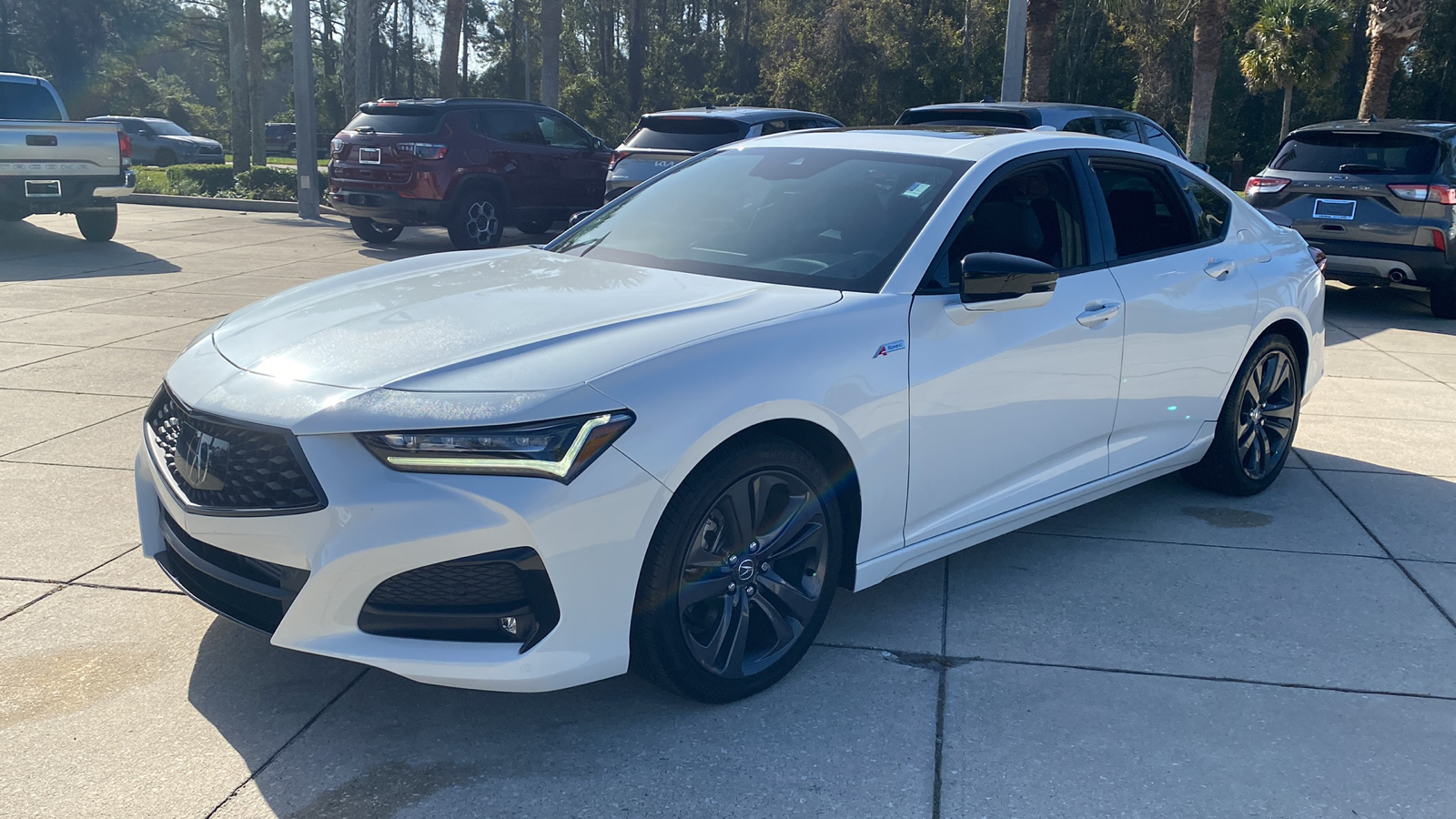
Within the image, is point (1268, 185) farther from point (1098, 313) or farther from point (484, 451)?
point (484, 451)

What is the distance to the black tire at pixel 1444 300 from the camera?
10.9 metres

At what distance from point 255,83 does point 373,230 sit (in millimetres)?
16114

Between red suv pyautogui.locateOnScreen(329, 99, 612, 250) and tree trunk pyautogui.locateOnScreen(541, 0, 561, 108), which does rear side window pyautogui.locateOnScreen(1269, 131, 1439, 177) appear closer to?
red suv pyautogui.locateOnScreen(329, 99, 612, 250)

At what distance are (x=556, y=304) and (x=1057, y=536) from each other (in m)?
2.48

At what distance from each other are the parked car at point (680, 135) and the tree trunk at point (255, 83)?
1813 cm

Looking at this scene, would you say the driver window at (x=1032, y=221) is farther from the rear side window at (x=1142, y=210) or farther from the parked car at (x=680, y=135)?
the parked car at (x=680, y=135)

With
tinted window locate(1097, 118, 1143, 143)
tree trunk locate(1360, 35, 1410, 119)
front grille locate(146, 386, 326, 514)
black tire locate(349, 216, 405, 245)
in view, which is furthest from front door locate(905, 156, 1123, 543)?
tree trunk locate(1360, 35, 1410, 119)

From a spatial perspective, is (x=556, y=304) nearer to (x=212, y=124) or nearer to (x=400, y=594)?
(x=400, y=594)

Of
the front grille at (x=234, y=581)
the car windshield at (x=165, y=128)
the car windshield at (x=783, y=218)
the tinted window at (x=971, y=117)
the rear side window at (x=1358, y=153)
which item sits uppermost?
the car windshield at (x=165, y=128)

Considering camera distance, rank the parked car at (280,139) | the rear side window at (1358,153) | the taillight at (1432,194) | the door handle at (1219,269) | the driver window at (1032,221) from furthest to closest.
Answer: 1. the parked car at (280,139)
2. the rear side window at (1358,153)
3. the taillight at (1432,194)
4. the door handle at (1219,269)
5. the driver window at (1032,221)

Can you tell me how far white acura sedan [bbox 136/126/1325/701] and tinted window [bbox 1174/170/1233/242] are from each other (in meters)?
0.02

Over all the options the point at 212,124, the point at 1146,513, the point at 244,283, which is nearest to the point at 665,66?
the point at 212,124

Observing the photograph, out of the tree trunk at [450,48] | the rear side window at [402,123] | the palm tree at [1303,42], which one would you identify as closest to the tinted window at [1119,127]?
the rear side window at [402,123]

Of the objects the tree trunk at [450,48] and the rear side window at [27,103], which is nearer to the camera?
the rear side window at [27,103]
